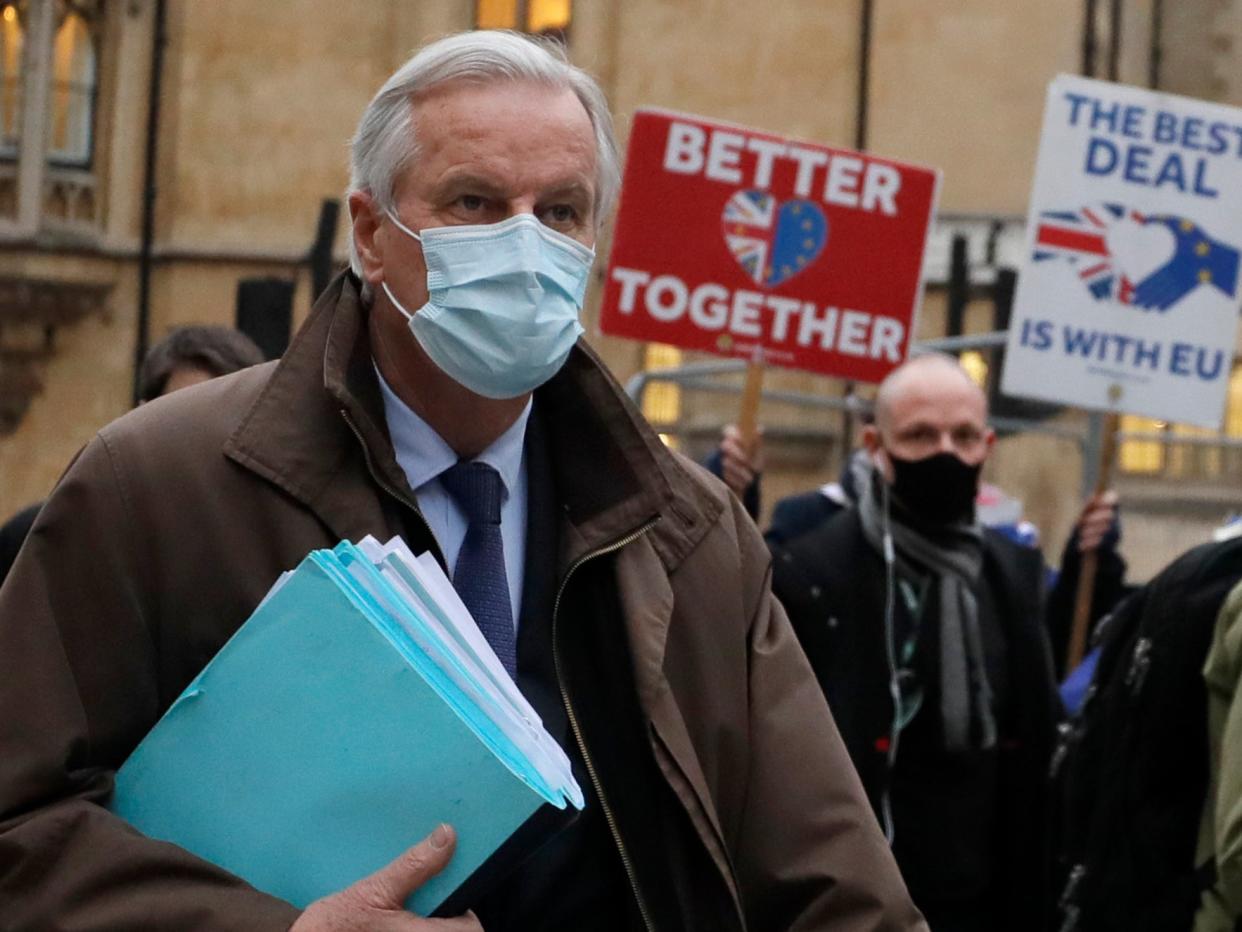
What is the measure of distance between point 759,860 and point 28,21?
20665 millimetres

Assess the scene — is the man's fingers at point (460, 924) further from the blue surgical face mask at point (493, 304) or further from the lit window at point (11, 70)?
the lit window at point (11, 70)

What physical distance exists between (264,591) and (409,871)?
0.36 m

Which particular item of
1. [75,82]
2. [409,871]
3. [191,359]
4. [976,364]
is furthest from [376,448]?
[75,82]

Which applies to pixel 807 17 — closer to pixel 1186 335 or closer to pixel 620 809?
pixel 1186 335

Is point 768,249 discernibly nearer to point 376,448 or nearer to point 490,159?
point 490,159

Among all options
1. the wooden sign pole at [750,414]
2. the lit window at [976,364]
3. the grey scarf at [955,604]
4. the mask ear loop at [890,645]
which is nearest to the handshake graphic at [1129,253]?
the wooden sign pole at [750,414]

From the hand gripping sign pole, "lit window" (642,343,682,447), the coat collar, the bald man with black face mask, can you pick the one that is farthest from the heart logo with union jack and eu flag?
"lit window" (642,343,682,447)

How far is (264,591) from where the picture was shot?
256cm

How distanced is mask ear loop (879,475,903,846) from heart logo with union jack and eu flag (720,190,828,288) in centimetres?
165

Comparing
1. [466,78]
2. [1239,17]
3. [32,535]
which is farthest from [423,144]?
[1239,17]

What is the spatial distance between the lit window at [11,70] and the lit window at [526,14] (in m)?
4.07

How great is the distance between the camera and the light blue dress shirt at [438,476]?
9.09ft

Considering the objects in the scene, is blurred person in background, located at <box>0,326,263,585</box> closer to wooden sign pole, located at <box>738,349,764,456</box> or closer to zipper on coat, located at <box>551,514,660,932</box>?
wooden sign pole, located at <box>738,349,764,456</box>

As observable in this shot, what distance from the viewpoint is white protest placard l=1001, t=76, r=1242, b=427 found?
7.74 meters
